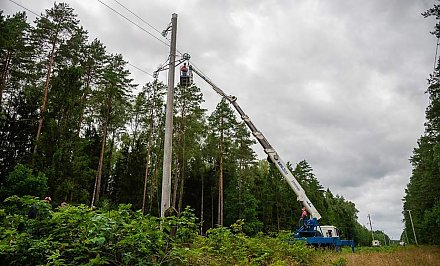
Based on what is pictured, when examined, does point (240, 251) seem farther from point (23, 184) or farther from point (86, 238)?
point (23, 184)

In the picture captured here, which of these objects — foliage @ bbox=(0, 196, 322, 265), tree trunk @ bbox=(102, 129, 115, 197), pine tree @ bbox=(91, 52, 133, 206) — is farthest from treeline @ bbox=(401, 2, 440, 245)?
tree trunk @ bbox=(102, 129, 115, 197)

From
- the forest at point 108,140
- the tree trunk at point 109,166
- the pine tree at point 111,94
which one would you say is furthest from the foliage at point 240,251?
the tree trunk at point 109,166

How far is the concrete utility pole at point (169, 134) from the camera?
27.8 feet

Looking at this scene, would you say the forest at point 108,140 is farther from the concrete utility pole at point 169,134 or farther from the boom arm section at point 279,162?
the boom arm section at point 279,162

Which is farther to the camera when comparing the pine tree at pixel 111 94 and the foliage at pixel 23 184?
the pine tree at pixel 111 94

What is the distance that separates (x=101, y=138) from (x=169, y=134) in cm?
2461

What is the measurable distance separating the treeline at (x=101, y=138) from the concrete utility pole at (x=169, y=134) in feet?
8.60

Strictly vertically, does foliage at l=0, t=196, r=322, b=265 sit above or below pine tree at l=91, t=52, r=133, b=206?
below

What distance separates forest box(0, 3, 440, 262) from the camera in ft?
63.7

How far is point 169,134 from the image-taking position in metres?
9.34

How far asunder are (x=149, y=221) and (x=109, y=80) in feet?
83.6

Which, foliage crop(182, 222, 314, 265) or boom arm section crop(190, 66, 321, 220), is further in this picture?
boom arm section crop(190, 66, 321, 220)

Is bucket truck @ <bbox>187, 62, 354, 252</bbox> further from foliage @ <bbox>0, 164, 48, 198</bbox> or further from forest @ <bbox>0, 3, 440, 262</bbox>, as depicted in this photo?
foliage @ <bbox>0, 164, 48, 198</bbox>

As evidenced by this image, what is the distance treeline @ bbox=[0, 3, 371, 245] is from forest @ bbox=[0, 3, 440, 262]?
85mm
